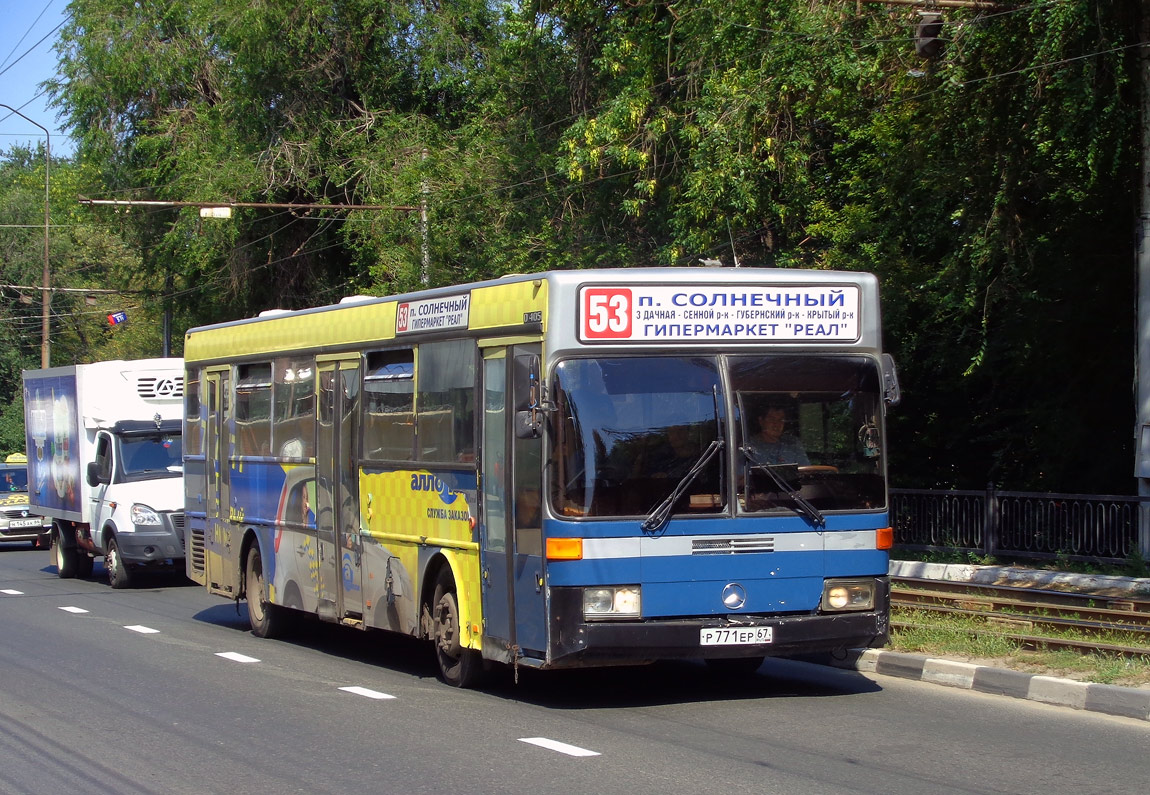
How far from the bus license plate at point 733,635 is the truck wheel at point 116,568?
1291cm

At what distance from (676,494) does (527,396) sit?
119 cm

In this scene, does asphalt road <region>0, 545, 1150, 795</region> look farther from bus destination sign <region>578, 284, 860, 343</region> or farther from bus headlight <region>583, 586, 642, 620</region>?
bus destination sign <region>578, 284, 860, 343</region>

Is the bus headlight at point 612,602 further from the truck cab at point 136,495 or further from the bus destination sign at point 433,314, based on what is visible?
the truck cab at point 136,495

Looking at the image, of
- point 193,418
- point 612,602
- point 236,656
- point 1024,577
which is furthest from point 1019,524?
point 612,602

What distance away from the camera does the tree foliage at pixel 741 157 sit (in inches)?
681

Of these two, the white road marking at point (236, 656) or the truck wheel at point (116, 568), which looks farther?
the truck wheel at point (116, 568)

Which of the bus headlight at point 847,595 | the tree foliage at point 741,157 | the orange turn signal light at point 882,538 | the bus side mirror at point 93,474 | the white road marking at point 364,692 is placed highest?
the tree foliage at point 741,157

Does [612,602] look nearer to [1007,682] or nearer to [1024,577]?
[1007,682]

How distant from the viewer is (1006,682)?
9914 mm

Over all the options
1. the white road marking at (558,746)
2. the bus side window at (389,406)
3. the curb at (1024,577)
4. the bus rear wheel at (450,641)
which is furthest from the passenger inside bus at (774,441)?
the curb at (1024,577)

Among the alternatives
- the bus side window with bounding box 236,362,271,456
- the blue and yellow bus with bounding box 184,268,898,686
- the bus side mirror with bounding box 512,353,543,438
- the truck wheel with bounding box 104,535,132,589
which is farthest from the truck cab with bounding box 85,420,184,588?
the bus side mirror with bounding box 512,353,543,438

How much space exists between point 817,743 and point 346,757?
264 cm

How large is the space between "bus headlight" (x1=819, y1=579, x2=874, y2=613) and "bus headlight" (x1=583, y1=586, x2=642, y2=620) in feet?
4.29

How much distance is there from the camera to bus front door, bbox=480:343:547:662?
912 cm
